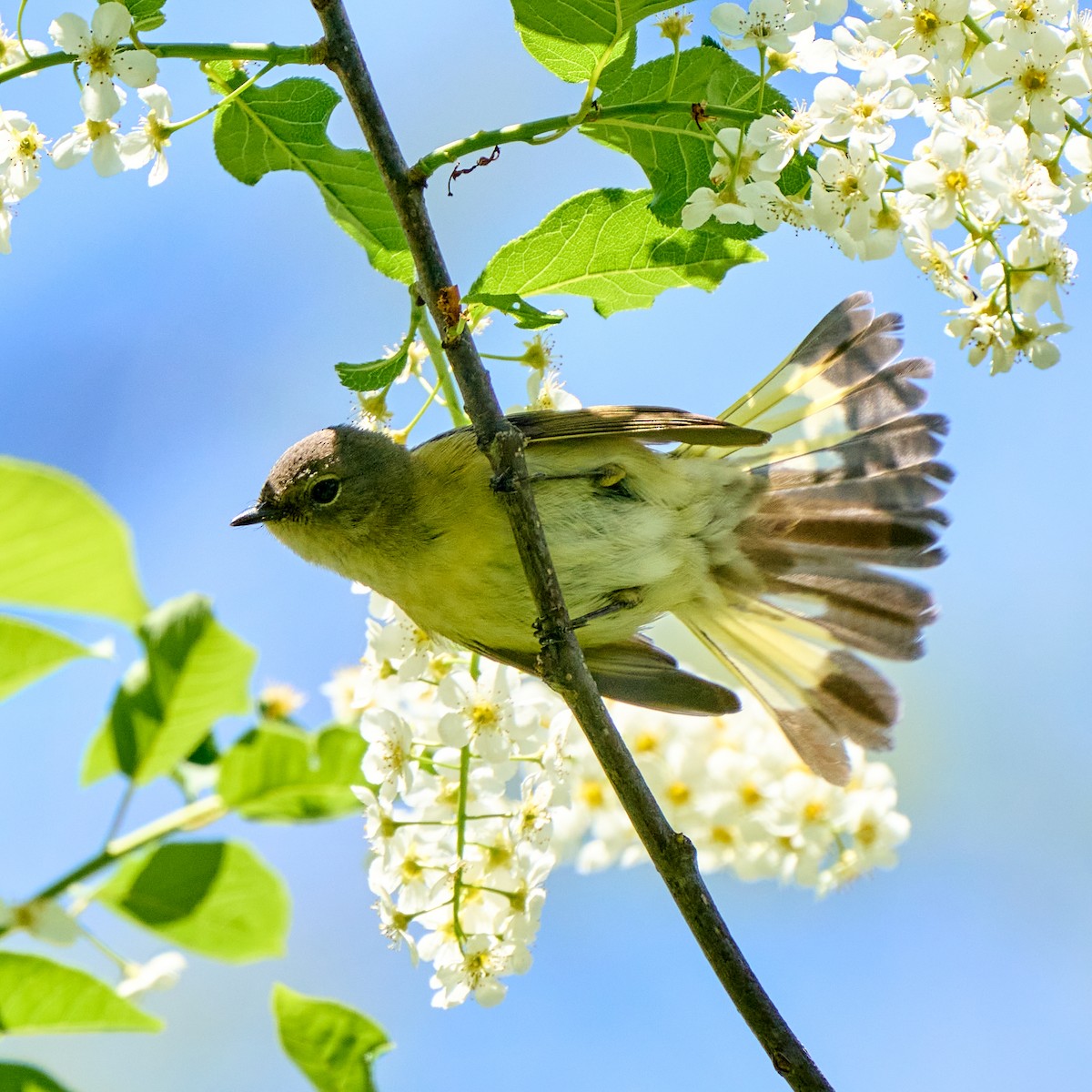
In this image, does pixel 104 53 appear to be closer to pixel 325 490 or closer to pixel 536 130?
pixel 536 130

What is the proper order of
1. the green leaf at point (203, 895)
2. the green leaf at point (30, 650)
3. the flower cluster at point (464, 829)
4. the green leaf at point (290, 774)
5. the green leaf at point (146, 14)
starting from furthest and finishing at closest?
the flower cluster at point (464, 829)
the green leaf at point (290, 774)
the green leaf at point (203, 895)
the green leaf at point (146, 14)
the green leaf at point (30, 650)

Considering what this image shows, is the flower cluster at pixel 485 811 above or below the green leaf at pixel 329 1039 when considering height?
above

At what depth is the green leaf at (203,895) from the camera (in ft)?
8.09

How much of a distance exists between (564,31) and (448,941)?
2.13 metres

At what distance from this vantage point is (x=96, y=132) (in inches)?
98.3

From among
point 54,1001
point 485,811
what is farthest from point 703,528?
point 54,1001

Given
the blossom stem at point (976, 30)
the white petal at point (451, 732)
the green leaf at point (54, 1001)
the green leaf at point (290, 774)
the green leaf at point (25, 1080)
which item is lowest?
the green leaf at point (25, 1080)

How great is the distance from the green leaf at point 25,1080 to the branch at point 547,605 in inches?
44.5

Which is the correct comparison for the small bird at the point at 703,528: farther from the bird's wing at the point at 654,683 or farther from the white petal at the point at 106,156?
the white petal at the point at 106,156

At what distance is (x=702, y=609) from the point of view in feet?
14.6

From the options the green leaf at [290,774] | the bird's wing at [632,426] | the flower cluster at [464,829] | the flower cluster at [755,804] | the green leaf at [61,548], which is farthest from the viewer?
the flower cluster at [755,804]

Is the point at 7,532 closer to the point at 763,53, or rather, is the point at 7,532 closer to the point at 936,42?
the point at 763,53

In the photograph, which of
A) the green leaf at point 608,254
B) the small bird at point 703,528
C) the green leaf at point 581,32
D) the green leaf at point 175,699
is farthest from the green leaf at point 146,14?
the small bird at point 703,528

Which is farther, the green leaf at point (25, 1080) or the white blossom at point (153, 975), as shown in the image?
the white blossom at point (153, 975)
